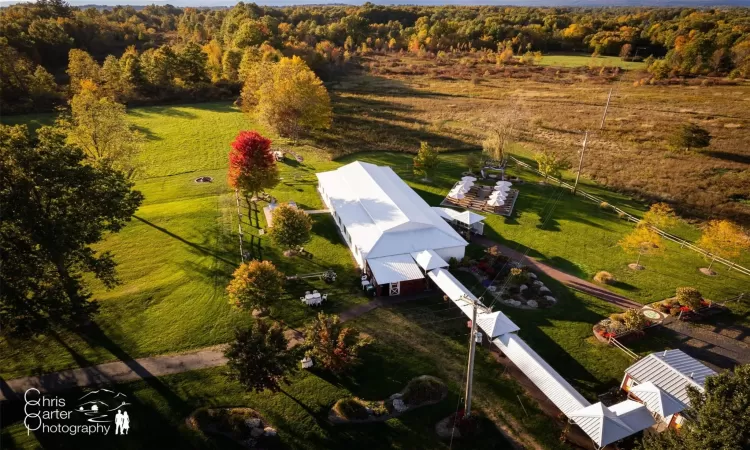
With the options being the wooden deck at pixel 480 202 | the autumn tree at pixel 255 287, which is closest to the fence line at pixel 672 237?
the wooden deck at pixel 480 202

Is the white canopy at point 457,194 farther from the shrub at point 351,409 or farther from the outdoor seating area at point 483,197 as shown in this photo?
the shrub at point 351,409

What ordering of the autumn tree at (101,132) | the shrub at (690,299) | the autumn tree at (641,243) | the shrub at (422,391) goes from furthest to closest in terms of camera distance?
the autumn tree at (101,132) < the autumn tree at (641,243) < the shrub at (690,299) < the shrub at (422,391)

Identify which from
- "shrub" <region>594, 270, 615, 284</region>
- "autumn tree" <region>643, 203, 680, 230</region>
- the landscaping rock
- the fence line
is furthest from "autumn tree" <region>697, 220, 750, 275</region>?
the landscaping rock

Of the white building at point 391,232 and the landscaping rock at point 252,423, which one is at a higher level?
the white building at point 391,232

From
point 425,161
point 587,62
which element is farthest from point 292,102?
point 587,62

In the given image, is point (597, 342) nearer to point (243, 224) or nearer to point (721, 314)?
point (721, 314)

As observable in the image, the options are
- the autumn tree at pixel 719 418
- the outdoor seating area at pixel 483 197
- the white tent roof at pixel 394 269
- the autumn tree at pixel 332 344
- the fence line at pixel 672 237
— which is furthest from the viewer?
the outdoor seating area at pixel 483 197
